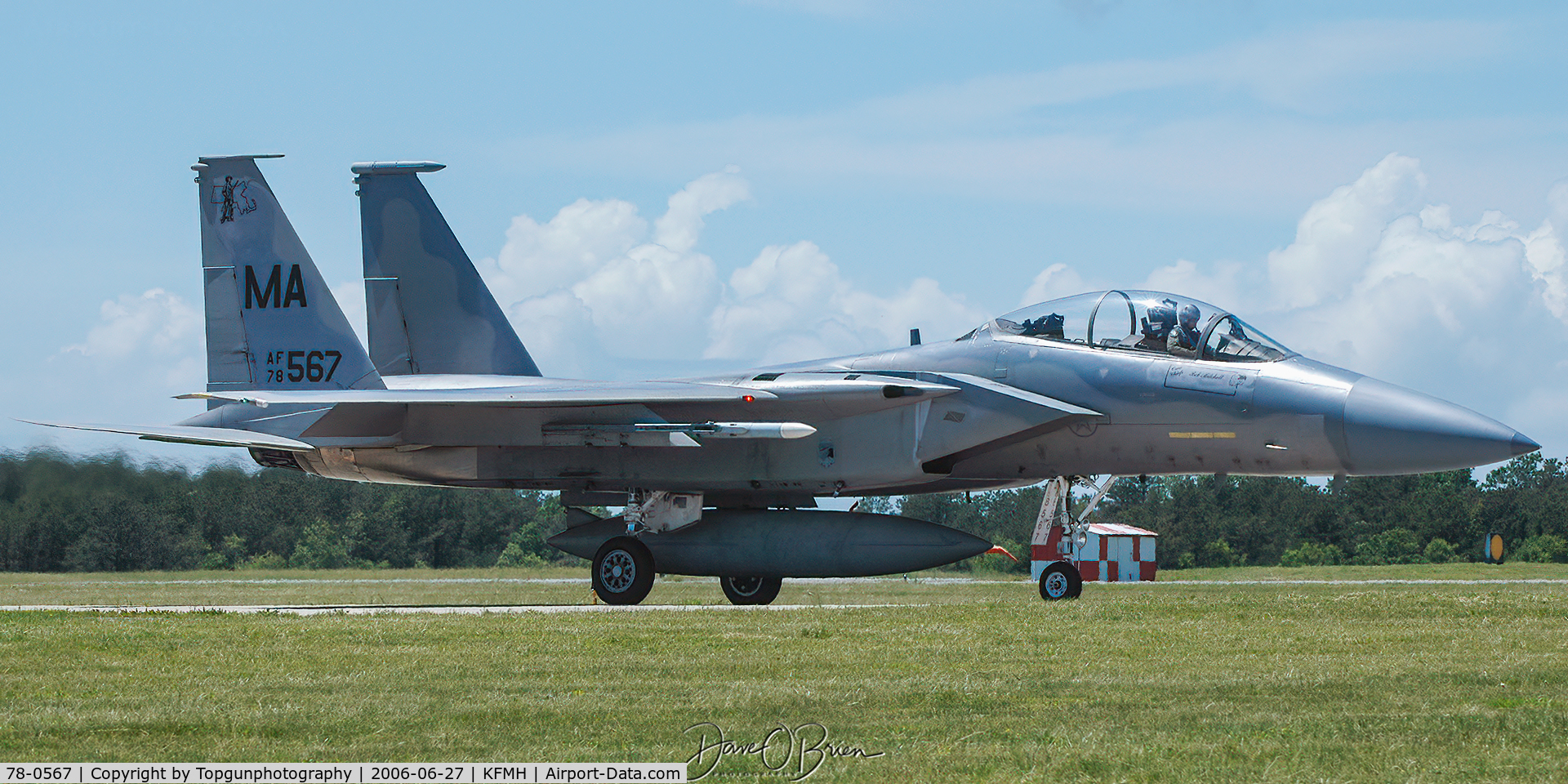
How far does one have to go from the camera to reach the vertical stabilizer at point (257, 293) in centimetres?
1938

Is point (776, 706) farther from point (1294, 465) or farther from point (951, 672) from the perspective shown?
point (1294, 465)

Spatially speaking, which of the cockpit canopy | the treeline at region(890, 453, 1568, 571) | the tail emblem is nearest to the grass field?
the cockpit canopy

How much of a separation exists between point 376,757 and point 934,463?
440 inches

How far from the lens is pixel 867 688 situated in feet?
25.7

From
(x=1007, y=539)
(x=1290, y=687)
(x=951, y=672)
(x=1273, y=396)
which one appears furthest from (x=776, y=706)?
(x=1007, y=539)

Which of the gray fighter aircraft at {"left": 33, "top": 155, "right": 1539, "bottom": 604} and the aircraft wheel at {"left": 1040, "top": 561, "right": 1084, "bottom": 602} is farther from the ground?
the gray fighter aircraft at {"left": 33, "top": 155, "right": 1539, "bottom": 604}

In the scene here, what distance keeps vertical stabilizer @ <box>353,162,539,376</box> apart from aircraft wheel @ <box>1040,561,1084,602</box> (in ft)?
27.4

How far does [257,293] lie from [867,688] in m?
13.9

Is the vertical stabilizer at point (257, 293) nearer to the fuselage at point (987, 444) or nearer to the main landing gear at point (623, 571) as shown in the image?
the fuselage at point (987, 444)

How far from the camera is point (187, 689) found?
26.6 ft

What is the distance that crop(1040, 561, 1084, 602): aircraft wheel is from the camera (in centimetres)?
1567

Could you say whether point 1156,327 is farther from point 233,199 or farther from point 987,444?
point 233,199

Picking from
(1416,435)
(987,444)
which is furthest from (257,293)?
(1416,435)
